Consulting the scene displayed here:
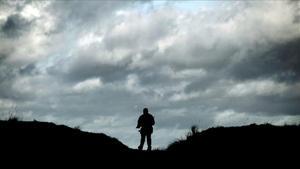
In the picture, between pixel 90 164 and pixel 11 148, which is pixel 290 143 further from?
pixel 11 148

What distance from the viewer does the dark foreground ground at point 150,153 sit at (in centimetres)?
1484

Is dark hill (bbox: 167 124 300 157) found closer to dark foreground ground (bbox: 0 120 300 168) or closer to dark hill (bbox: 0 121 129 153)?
dark foreground ground (bbox: 0 120 300 168)

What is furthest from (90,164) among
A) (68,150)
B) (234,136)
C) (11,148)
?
(234,136)

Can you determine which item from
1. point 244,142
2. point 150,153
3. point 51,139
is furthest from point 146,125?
point 244,142

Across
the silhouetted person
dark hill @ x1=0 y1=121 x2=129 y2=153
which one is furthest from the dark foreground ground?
the silhouetted person

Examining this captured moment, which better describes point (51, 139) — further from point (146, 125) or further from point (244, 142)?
point (244, 142)

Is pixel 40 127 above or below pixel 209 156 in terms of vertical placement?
above

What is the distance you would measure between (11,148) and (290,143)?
415 inches

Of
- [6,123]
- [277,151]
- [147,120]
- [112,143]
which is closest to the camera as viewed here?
[277,151]

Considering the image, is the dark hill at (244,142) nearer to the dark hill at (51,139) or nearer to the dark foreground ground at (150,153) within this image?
the dark foreground ground at (150,153)

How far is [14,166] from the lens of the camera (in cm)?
1390

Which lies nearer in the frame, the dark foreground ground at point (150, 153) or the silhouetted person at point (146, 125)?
the dark foreground ground at point (150, 153)

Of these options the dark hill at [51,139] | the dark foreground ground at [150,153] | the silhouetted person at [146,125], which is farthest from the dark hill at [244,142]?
the dark hill at [51,139]

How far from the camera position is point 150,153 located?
20.2 m
